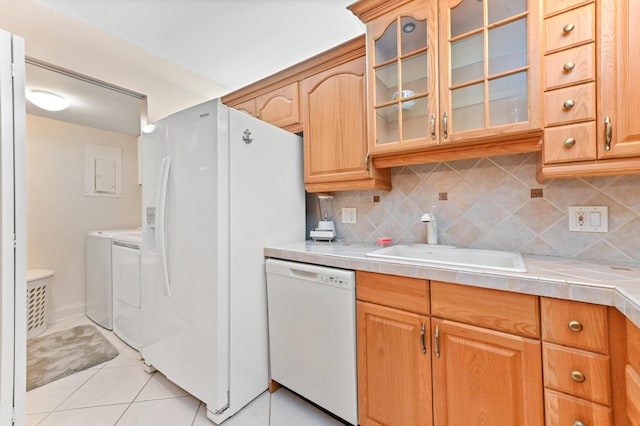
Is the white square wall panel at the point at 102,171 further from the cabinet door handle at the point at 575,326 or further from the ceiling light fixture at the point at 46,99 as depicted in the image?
the cabinet door handle at the point at 575,326

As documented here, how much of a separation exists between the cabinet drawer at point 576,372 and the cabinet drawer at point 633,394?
0.05m

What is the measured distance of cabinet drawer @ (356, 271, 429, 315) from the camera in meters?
1.10

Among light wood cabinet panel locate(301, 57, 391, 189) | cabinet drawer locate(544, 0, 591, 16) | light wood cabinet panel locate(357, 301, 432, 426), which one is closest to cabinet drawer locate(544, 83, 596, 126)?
cabinet drawer locate(544, 0, 591, 16)

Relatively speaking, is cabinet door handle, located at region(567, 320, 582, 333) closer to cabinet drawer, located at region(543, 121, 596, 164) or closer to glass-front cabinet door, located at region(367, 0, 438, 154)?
cabinet drawer, located at region(543, 121, 596, 164)

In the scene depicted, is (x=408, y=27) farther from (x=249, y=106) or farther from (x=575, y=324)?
(x=575, y=324)

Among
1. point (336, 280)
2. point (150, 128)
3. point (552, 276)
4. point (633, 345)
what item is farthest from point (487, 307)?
point (150, 128)

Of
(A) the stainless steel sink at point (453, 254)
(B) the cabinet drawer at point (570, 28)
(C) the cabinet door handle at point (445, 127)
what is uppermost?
(B) the cabinet drawer at point (570, 28)

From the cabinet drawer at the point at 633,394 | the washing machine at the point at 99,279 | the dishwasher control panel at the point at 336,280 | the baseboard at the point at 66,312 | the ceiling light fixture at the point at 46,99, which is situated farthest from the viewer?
the baseboard at the point at 66,312

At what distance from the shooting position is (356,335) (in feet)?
4.22

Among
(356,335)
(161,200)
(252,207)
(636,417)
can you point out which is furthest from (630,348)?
(161,200)

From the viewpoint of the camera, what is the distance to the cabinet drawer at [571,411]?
0.79 meters

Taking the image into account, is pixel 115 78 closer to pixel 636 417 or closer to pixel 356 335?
pixel 356 335

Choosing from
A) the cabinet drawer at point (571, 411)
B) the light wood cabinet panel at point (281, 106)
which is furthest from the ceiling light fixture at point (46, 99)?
the cabinet drawer at point (571, 411)

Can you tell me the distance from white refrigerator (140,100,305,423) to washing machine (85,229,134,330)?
1063 mm
